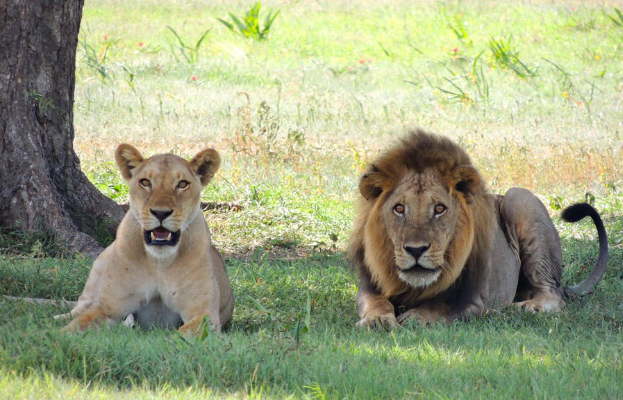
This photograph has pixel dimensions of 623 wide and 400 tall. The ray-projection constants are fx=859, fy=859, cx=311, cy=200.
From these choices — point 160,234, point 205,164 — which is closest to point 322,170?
point 205,164

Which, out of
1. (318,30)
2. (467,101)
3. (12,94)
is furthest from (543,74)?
(12,94)

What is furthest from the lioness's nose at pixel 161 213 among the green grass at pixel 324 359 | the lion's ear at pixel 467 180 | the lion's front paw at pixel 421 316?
the lion's ear at pixel 467 180

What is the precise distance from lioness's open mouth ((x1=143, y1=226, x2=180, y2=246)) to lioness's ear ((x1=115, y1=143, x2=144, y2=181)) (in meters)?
0.38

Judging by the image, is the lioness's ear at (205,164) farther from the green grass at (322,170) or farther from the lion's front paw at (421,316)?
the lion's front paw at (421,316)

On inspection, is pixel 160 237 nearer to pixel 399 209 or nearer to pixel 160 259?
pixel 160 259

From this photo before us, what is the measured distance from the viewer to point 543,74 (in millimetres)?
15914

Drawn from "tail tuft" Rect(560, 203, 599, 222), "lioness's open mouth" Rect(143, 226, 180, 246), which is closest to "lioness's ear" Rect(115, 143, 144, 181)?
"lioness's open mouth" Rect(143, 226, 180, 246)

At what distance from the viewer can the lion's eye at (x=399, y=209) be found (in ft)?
15.0

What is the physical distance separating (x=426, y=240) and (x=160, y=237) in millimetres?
1364

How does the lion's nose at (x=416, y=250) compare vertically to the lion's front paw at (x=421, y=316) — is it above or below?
above

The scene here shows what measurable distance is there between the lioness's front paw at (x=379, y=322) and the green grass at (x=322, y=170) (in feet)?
0.41

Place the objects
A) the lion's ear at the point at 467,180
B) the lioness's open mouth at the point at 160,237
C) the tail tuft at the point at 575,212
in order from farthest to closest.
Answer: the tail tuft at the point at 575,212, the lion's ear at the point at 467,180, the lioness's open mouth at the point at 160,237

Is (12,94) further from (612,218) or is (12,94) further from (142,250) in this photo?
(612,218)

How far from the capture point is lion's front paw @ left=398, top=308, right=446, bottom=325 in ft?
15.2
